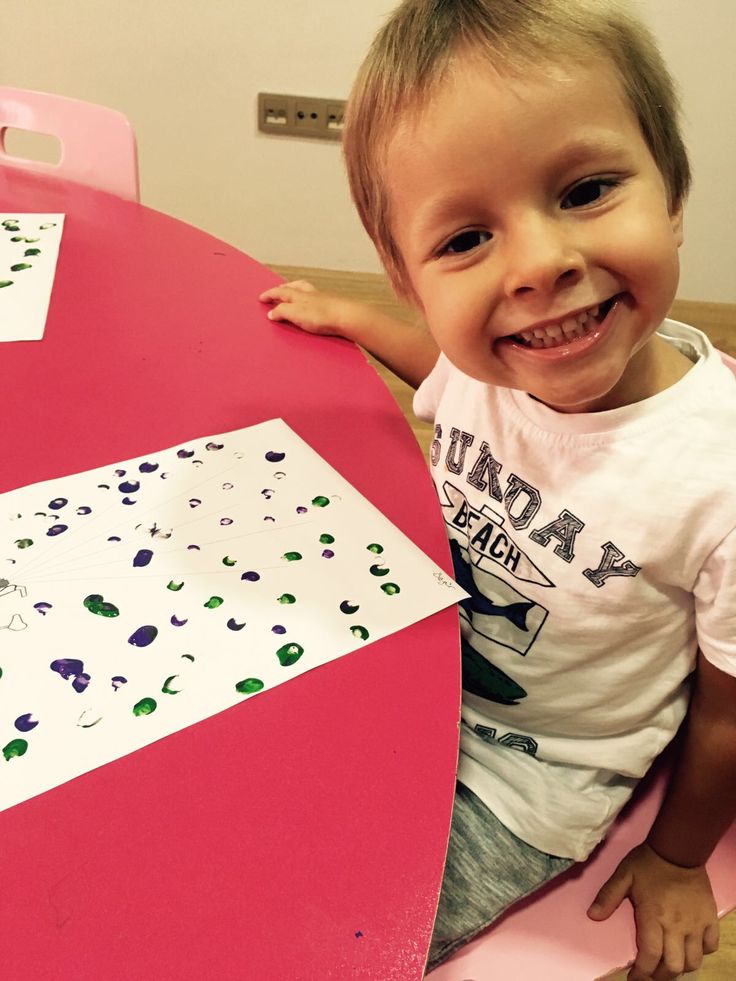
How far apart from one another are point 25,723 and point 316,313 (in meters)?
0.53

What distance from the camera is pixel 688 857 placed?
67cm

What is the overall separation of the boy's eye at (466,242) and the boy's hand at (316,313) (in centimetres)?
30

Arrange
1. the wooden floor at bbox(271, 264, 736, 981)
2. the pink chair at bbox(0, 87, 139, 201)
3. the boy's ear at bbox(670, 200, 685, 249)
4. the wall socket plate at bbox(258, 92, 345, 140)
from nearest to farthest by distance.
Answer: the boy's ear at bbox(670, 200, 685, 249)
the pink chair at bbox(0, 87, 139, 201)
the wall socket plate at bbox(258, 92, 345, 140)
the wooden floor at bbox(271, 264, 736, 981)

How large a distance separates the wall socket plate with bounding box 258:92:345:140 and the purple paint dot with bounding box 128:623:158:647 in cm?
192

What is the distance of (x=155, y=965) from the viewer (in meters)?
0.37

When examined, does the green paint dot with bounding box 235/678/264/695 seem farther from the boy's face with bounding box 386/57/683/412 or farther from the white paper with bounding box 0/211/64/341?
the white paper with bounding box 0/211/64/341

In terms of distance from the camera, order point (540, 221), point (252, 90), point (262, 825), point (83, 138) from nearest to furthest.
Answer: point (262, 825) → point (540, 221) → point (83, 138) → point (252, 90)

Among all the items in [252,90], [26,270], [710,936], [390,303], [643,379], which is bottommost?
[390,303]

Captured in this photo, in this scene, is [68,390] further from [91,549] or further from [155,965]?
[155,965]

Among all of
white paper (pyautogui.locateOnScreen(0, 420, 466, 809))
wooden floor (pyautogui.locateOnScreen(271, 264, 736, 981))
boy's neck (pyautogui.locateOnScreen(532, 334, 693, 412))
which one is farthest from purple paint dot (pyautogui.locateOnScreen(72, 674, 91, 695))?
wooden floor (pyautogui.locateOnScreen(271, 264, 736, 981))

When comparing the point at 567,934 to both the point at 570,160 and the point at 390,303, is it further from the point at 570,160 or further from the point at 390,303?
the point at 390,303

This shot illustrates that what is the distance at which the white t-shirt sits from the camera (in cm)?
60

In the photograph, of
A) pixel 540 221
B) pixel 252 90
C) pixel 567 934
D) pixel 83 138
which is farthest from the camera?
pixel 252 90

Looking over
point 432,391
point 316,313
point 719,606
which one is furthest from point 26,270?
point 719,606
